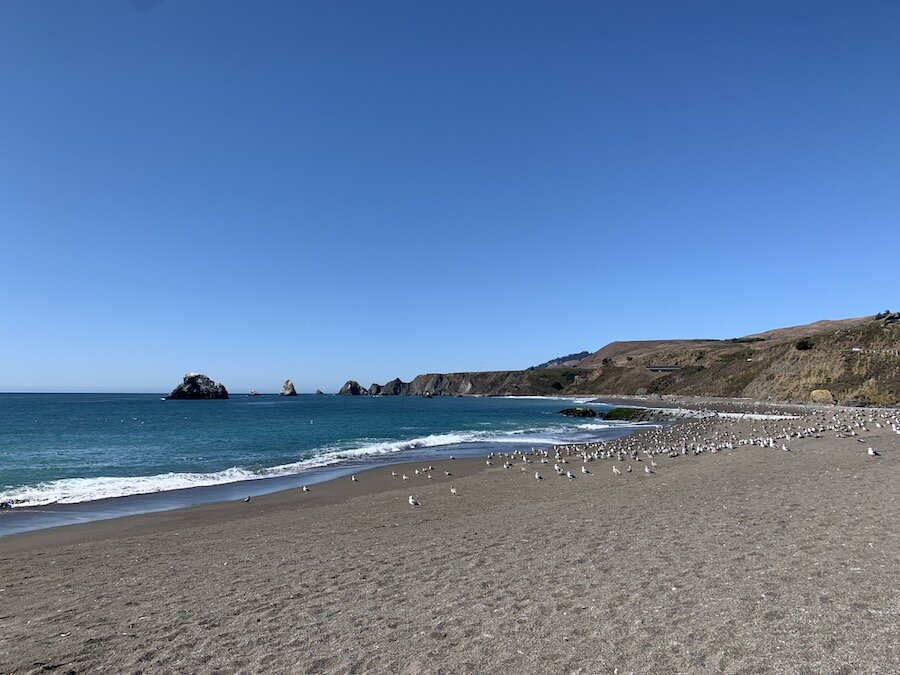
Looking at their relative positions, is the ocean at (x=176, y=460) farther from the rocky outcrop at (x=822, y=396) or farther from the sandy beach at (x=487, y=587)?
the rocky outcrop at (x=822, y=396)

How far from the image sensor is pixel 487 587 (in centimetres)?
806

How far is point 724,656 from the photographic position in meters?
5.53

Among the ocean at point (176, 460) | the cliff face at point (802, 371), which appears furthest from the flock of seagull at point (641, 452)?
the cliff face at point (802, 371)

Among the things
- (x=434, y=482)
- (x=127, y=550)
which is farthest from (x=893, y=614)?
(x=434, y=482)

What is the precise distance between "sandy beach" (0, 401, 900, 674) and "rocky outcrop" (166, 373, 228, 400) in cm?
16451

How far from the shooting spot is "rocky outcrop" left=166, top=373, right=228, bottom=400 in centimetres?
16479

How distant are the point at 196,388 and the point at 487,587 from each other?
177 meters

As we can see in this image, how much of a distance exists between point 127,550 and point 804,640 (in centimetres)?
1276

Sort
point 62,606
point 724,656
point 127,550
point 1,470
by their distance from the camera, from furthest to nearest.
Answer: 1. point 1,470
2. point 127,550
3. point 62,606
4. point 724,656

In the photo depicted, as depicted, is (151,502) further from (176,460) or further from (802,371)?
(802,371)

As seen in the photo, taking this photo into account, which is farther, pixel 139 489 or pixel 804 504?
pixel 139 489

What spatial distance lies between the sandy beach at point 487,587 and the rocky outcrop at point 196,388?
16451 centimetres

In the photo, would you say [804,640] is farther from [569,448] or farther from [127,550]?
[569,448]

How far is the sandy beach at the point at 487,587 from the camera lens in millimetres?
5895
